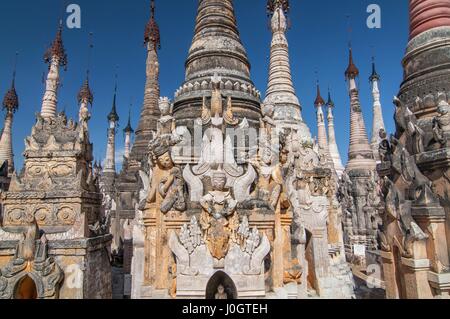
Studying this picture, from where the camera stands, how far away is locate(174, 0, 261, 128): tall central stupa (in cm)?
852

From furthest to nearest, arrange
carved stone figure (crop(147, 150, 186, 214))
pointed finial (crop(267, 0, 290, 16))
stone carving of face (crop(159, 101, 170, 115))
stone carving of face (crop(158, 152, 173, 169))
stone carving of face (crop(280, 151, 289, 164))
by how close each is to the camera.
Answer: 1. pointed finial (crop(267, 0, 290, 16))
2. stone carving of face (crop(280, 151, 289, 164))
3. stone carving of face (crop(159, 101, 170, 115))
4. stone carving of face (crop(158, 152, 173, 169))
5. carved stone figure (crop(147, 150, 186, 214))

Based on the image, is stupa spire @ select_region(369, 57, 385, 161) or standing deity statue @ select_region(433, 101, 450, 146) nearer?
standing deity statue @ select_region(433, 101, 450, 146)

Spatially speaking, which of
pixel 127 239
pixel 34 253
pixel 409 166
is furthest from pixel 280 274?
pixel 127 239

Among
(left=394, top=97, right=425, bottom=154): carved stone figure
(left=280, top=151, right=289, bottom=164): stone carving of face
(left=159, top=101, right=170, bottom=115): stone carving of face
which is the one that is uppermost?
(left=159, top=101, right=170, bottom=115): stone carving of face

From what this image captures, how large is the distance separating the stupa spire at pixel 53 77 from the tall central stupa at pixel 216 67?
26.9 feet

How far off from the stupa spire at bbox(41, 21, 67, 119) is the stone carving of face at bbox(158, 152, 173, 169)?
387 inches

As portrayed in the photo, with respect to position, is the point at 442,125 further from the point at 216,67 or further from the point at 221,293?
the point at 216,67

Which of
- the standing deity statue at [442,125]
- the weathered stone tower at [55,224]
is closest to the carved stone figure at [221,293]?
the weathered stone tower at [55,224]

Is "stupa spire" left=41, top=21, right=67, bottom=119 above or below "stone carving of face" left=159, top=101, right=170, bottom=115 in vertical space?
above

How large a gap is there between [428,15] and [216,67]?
20.7 feet

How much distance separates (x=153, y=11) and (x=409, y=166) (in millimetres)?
28739

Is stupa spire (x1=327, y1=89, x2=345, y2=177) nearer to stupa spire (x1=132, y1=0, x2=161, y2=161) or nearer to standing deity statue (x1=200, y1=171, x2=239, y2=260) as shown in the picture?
stupa spire (x1=132, y1=0, x2=161, y2=161)

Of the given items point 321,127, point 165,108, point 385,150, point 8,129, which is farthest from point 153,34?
point 385,150

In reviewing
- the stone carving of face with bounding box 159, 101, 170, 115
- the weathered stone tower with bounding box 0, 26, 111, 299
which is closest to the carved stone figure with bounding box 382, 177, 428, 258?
the stone carving of face with bounding box 159, 101, 170, 115
